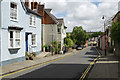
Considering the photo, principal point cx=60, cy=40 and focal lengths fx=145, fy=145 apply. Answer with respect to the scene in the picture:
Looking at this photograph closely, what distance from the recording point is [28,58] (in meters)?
18.1

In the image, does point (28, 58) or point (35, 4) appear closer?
point (28, 58)

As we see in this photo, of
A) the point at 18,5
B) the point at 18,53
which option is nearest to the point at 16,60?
the point at 18,53

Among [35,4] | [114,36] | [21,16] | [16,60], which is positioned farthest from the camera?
[35,4]

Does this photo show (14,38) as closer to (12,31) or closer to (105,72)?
(12,31)

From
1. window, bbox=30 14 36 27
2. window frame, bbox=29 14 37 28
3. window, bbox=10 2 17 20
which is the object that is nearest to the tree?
window frame, bbox=29 14 37 28

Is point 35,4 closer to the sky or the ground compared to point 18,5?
closer to the sky

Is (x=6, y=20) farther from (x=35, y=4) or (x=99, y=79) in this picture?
(x=35, y=4)

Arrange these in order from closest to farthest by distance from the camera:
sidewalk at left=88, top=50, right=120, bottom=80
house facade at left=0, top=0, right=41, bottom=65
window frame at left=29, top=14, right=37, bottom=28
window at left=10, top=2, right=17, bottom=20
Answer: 1. sidewalk at left=88, top=50, right=120, bottom=80
2. house facade at left=0, top=0, right=41, bottom=65
3. window at left=10, top=2, right=17, bottom=20
4. window frame at left=29, top=14, right=37, bottom=28

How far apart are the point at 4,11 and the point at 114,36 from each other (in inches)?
583

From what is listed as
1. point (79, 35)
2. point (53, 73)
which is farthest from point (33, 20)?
point (79, 35)

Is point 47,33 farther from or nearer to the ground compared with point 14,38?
farther from the ground

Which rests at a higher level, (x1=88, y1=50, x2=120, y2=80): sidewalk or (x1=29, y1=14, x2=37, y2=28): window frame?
(x1=29, y1=14, x2=37, y2=28): window frame

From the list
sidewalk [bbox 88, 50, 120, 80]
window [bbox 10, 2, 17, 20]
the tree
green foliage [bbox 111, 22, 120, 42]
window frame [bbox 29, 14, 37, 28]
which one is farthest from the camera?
the tree

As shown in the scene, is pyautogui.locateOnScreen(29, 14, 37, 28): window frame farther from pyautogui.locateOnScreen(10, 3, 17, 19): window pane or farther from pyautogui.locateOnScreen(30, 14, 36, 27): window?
pyautogui.locateOnScreen(10, 3, 17, 19): window pane
